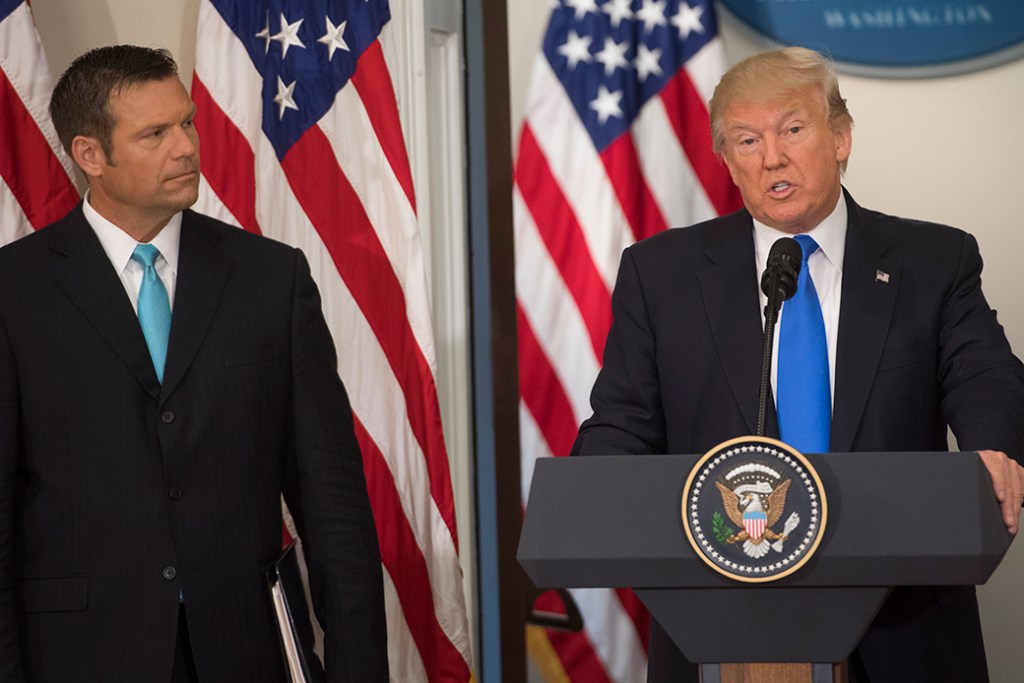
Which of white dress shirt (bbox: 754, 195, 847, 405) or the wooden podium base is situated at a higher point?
white dress shirt (bbox: 754, 195, 847, 405)

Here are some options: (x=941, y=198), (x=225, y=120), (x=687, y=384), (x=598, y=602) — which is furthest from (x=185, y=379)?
(x=941, y=198)

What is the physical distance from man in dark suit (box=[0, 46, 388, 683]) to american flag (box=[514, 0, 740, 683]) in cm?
130

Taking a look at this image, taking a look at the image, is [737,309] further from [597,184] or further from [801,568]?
[597,184]

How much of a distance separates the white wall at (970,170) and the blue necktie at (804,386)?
1.63 meters

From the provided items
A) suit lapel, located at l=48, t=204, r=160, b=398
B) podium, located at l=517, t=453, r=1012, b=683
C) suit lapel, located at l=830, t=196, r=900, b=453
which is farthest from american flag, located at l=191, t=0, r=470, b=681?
podium, located at l=517, t=453, r=1012, b=683

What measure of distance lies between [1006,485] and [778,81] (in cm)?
90

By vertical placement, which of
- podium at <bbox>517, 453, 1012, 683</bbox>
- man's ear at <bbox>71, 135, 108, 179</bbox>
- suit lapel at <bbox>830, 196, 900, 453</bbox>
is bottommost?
podium at <bbox>517, 453, 1012, 683</bbox>

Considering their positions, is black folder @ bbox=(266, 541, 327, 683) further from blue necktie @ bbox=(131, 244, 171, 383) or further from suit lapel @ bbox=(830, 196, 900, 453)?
suit lapel @ bbox=(830, 196, 900, 453)

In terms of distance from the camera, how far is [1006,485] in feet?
5.54

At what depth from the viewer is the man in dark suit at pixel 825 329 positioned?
2.08 metres

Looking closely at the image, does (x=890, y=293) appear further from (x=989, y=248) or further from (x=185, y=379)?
(x=989, y=248)

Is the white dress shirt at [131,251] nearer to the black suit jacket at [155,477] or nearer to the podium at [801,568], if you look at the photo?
the black suit jacket at [155,477]

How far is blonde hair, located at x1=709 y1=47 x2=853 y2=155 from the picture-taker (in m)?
2.30

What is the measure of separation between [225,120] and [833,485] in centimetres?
220
